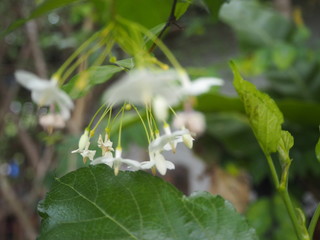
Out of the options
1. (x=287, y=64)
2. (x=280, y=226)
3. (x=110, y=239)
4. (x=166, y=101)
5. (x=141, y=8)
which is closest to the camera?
(x=166, y=101)

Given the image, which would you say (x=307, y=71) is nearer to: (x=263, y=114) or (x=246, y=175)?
(x=246, y=175)

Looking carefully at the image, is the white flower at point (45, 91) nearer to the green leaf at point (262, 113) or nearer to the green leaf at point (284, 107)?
the green leaf at point (262, 113)

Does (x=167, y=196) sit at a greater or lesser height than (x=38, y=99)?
lesser

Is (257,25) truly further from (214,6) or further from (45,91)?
(45,91)

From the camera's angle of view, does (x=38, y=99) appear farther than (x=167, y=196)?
No

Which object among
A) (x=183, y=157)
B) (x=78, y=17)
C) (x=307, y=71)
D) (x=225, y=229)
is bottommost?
(x=183, y=157)

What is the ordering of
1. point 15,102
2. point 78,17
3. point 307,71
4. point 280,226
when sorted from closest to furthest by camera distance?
point 280,226 < point 307,71 < point 78,17 < point 15,102

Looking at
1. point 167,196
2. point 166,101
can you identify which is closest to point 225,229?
point 167,196
